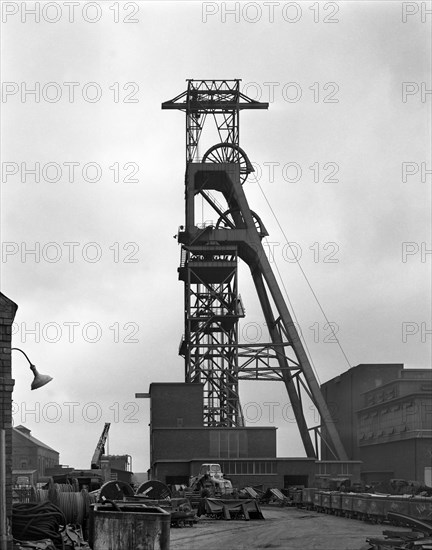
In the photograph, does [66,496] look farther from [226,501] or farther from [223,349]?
[223,349]

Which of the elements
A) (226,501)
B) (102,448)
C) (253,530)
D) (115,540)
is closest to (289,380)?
(102,448)

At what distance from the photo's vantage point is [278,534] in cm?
3034

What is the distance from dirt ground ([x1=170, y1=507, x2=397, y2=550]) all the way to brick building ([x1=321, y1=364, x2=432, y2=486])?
1052 inches

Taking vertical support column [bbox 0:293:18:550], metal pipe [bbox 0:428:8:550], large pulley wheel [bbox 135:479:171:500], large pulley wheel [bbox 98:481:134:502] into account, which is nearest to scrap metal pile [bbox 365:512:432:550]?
large pulley wheel [bbox 98:481:134:502]

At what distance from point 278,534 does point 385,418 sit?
142ft

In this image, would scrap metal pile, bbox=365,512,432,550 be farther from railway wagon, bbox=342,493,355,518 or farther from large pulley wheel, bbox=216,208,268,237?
large pulley wheel, bbox=216,208,268,237

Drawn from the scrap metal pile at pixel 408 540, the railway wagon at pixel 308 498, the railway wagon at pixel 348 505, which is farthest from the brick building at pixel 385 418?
the scrap metal pile at pixel 408 540

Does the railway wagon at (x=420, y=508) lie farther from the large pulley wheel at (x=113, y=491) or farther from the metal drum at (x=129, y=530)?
the metal drum at (x=129, y=530)

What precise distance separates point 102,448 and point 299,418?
64.5 feet

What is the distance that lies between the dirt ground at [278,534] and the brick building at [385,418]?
87.6ft

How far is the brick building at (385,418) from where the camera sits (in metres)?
63.8

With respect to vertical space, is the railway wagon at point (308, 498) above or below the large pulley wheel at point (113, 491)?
below

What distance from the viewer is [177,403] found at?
70.4 meters

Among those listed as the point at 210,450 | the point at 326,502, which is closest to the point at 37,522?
the point at 326,502
